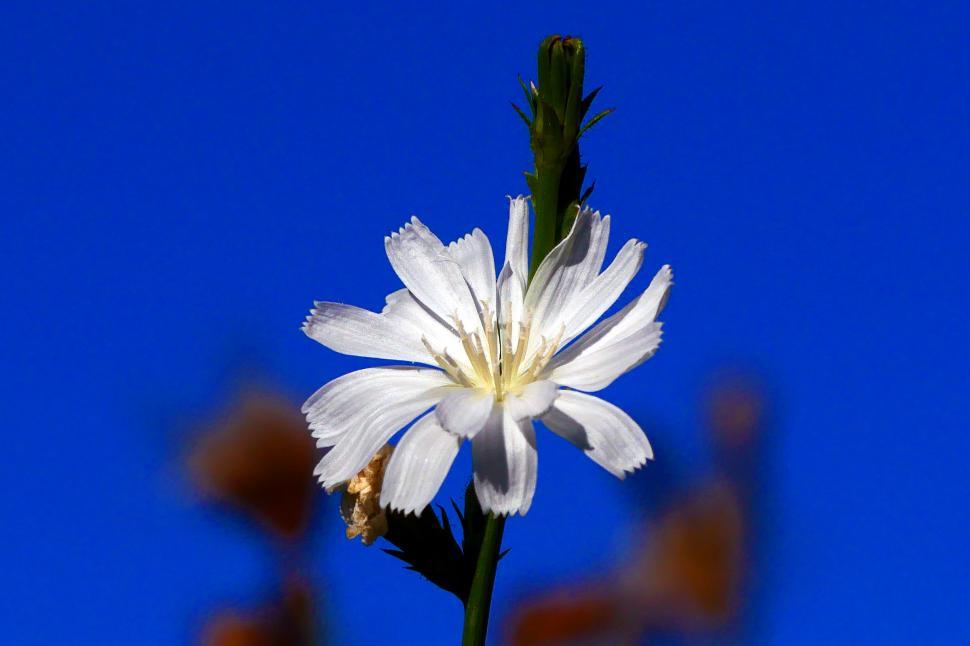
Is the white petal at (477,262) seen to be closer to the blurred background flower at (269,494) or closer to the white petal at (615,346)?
the white petal at (615,346)

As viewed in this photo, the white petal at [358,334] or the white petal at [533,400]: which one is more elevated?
the white petal at [358,334]

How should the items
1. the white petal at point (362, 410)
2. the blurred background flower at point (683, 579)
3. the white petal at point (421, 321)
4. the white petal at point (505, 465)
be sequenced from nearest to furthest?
the white petal at point (505, 465) → the white petal at point (362, 410) → the white petal at point (421, 321) → the blurred background flower at point (683, 579)

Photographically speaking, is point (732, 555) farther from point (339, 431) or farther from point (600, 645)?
point (339, 431)

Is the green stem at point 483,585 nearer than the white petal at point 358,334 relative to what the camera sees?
Yes

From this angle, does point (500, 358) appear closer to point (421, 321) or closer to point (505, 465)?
point (421, 321)

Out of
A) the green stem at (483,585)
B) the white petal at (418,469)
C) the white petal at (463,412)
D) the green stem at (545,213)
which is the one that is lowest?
the green stem at (483,585)

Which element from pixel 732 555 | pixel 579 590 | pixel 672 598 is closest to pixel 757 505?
pixel 732 555

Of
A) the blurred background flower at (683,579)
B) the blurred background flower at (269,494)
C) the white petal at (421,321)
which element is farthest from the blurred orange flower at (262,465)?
the white petal at (421,321)
